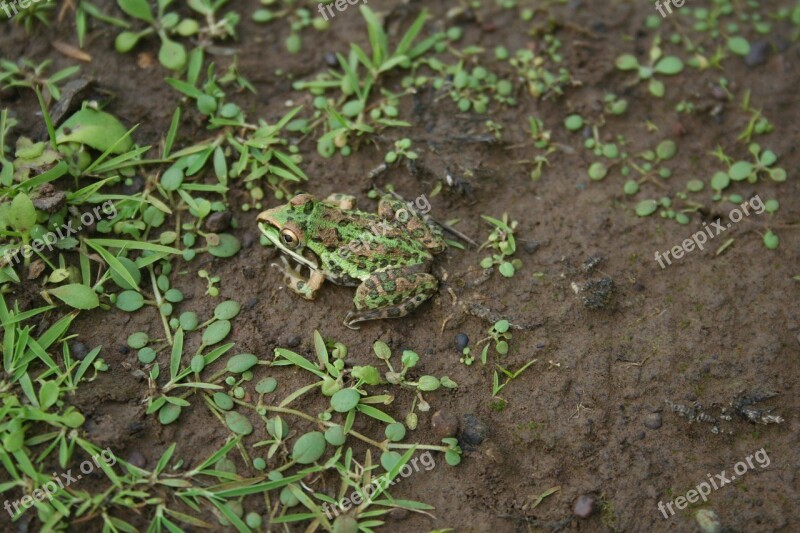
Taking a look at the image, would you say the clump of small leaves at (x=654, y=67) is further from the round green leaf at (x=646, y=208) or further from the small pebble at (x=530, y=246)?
the small pebble at (x=530, y=246)

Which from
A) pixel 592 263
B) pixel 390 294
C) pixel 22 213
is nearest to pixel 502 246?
pixel 592 263

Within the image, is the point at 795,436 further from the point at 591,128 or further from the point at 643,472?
the point at 591,128

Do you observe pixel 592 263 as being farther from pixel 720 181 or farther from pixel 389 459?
pixel 389 459

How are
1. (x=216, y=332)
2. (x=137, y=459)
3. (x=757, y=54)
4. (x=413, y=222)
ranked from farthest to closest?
1. (x=757, y=54)
2. (x=413, y=222)
3. (x=216, y=332)
4. (x=137, y=459)

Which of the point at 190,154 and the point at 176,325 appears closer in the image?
the point at 176,325

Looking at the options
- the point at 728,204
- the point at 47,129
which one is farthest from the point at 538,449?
the point at 47,129

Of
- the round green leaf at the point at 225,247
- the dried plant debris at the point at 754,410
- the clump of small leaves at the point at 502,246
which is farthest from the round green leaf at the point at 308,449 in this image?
the dried plant debris at the point at 754,410
